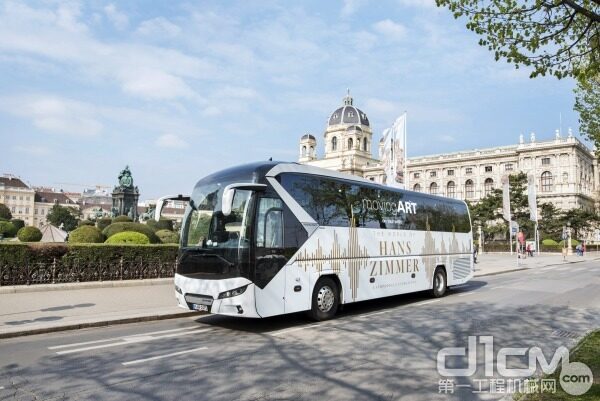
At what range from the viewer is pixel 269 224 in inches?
364

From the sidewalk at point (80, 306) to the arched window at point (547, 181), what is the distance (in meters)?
91.5

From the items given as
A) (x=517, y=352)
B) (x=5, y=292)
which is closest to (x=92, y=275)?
(x=5, y=292)

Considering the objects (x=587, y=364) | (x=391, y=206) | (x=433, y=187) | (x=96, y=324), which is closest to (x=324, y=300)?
(x=391, y=206)

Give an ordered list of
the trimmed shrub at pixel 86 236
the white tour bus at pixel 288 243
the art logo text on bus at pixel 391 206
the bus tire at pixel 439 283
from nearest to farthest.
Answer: the white tour bus at pixel 288 243
the art logo text on bus at pixel 391 206
the bus tire at pixel 439 283
the trimmed shrub at pixel 86 236

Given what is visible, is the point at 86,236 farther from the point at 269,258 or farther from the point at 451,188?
the point at 451,188

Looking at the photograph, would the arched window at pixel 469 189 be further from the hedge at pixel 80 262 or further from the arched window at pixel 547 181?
→ the hedge at pixel 80 262

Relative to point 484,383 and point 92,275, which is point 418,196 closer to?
point 484,383

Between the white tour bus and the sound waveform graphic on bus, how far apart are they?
24 mm

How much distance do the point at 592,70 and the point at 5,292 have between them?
15.1m

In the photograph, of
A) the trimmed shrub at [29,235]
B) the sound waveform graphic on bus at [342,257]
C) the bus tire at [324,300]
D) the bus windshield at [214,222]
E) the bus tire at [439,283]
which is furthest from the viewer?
A: the trimmed shrub at [29,235]

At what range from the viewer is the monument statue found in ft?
128

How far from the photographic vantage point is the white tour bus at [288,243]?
8.83 meters

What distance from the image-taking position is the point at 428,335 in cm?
863

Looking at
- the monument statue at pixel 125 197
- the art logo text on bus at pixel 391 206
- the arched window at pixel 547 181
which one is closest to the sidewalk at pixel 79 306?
the art logo text on bus at pixel 391 206
